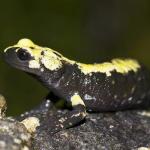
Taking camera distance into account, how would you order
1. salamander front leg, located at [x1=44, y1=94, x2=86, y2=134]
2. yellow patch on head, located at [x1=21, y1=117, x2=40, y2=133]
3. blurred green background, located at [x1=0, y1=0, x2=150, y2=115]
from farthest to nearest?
blurred green background, located at [x1=0, y1=0, x2=150, y2=115] → salamander front leg, located at [x1=44, y1=94, x2=86, y2=134] → yellow patch on head, located at [x1=21, y1=117, x2=40, y2=133]

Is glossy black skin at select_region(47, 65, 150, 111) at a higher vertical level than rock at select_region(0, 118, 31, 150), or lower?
higher

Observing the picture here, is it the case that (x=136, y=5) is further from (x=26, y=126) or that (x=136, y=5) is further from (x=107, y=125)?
(x=26, y=126)

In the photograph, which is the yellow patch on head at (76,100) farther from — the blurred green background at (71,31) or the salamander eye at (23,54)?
the blurred green background at (71,31)

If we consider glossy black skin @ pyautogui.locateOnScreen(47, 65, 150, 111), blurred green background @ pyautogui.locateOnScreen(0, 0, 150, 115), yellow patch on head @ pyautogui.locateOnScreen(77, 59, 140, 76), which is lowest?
glossy black skin @ pyautogui.locateOnScreen(47, 65, 150, 111)

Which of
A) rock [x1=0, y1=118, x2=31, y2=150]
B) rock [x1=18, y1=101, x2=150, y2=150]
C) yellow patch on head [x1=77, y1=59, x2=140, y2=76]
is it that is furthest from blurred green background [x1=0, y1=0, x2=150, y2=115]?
rock [x1=0, y1=118, x2=31, y2=150]

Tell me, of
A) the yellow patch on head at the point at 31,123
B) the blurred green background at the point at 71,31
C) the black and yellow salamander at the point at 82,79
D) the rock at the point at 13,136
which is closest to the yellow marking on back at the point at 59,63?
the black and yellow salamander at the point at 82,79

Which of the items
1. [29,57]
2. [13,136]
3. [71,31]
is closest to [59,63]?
[29,57]

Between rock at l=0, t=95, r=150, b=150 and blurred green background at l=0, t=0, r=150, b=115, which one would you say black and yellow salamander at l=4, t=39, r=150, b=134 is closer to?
rock at l=0, t=95, r=150, b=150
